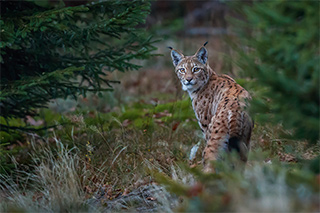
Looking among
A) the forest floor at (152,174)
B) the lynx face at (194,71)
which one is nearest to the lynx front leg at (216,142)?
the forest floor at (152,174)

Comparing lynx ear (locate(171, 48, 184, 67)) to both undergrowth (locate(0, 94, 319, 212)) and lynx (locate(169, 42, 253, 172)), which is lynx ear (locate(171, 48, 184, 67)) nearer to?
lynx (locate(169, 42, 253, 172))

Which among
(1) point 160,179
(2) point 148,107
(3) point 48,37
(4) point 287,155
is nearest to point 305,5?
(1) point 160,179

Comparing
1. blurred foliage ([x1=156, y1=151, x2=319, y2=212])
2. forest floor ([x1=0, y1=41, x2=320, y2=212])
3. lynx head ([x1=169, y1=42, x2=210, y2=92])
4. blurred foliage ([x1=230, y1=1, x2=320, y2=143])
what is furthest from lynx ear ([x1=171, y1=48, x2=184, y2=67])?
blurred foliage ([x1=156, y1=151, x2=319, y2=212])

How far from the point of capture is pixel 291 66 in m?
3.27

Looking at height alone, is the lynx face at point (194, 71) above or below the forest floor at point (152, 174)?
above

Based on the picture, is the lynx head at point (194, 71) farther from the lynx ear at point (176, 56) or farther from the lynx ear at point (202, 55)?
the lynx ear at point (176, 56)

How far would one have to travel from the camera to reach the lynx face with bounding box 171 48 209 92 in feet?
18.4

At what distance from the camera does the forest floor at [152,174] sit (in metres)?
3.01

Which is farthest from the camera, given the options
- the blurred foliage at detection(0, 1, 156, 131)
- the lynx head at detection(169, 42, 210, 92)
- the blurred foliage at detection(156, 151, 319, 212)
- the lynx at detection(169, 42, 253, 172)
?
the lynx head at detection(169, 42, 210, 92)

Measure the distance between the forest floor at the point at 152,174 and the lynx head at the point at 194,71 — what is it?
2.75ft

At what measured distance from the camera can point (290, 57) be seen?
3.21 m

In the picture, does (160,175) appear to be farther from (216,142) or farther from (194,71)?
(194,71)

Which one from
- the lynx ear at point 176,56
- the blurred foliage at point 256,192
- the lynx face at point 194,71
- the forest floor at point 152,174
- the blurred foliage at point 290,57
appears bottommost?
the forest floor at point 152,174

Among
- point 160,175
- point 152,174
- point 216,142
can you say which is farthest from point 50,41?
point 160,175
